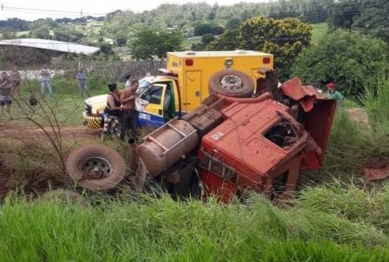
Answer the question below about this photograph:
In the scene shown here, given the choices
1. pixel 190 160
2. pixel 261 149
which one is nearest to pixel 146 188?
pixel 190 160

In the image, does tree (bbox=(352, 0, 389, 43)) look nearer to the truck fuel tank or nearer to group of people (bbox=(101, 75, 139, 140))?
group of people (bbox=(101, 75, 139, 140))

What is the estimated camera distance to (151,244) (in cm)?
519

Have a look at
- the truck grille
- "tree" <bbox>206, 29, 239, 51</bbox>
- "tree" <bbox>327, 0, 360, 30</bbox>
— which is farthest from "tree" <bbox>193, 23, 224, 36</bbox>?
the truck grille

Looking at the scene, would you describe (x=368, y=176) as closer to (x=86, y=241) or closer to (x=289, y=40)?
(x=86, y=241)

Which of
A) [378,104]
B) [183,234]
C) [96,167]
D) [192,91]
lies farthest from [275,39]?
[183,234]

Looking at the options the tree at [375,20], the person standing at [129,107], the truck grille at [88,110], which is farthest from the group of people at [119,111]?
the tree at [375,20]

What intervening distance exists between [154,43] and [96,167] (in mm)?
29634

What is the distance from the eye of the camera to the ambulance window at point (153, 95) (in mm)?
13045

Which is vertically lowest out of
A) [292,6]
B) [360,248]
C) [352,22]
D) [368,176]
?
[292,6]

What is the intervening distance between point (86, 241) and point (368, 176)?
542cm

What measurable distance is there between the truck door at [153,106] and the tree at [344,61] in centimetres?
1332

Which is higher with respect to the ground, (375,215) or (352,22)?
(375,215)

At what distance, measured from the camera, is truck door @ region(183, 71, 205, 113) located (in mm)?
13258

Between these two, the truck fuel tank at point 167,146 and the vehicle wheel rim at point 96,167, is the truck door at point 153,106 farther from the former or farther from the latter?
the vehicle wheel rim at point 96,167
